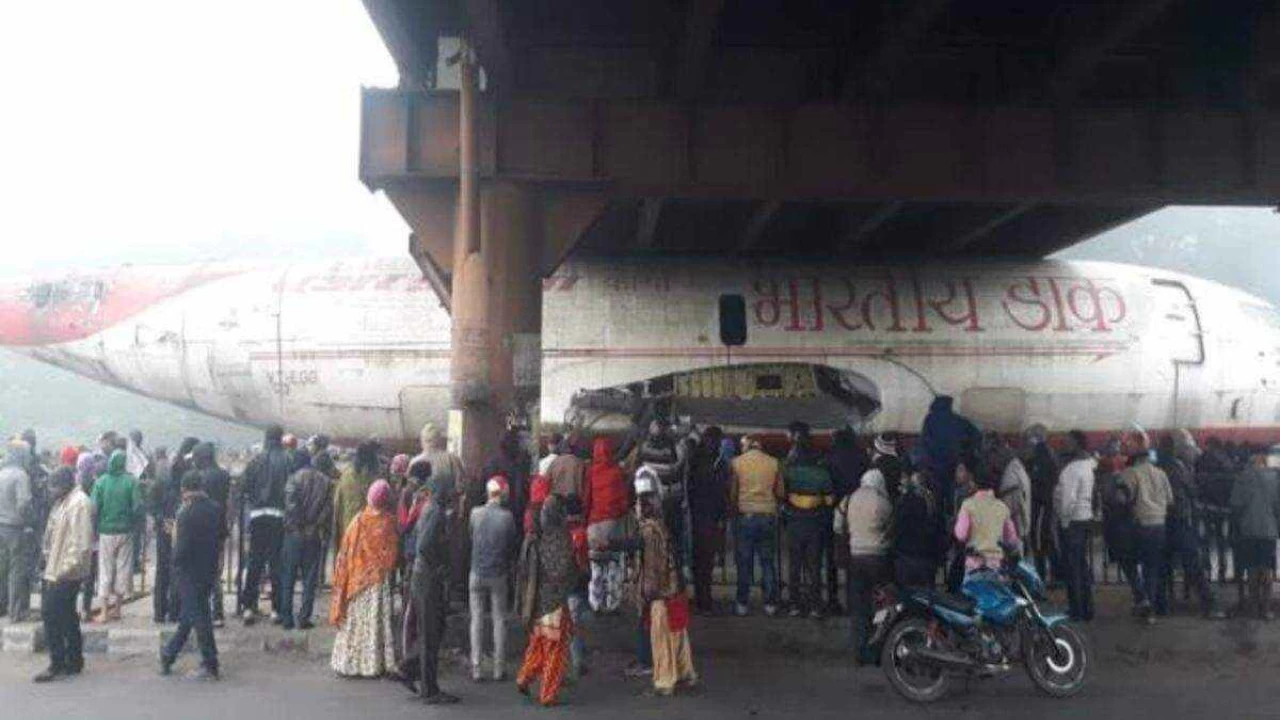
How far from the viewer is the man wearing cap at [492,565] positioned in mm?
9617

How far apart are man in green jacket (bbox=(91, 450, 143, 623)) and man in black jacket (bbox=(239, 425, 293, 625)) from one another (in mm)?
1345

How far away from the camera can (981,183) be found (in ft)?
41.3

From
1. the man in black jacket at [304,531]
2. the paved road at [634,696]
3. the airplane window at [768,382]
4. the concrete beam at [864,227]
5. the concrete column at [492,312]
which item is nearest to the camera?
the paved road at [634,696]

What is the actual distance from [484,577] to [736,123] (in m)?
6.15

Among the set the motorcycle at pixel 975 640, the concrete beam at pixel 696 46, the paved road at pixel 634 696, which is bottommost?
the paved road at pixel 634 696

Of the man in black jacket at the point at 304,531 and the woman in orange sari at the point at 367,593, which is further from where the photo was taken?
the man in black jacket at the point at 304,531

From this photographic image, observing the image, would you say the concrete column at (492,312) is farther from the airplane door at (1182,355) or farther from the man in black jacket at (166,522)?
the airplane door at (1182,355)

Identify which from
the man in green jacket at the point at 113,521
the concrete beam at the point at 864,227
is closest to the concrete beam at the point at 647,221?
the concrete beam at the point at 864,227

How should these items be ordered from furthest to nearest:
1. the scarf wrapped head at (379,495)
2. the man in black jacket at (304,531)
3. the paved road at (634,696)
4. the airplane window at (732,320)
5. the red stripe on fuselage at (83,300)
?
the red stripe on fuselage at (83,300), the airplane window at (732,320), the man in black jacket at (304,531), the scarf wrapped head at (379,495), the paved road at (634,696)

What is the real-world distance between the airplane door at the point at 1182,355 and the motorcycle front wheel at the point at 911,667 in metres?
12.9

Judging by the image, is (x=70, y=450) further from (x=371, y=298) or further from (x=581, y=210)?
(x=371, y=298)

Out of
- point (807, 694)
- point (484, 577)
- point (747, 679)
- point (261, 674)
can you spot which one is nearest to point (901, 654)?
point (807, 694)

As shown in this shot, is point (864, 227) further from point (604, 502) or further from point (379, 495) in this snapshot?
point (379, 495)

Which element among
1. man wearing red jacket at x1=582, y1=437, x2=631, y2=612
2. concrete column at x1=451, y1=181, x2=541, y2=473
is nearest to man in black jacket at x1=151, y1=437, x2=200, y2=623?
concrete column at x1=451, y1=181, x2=541, y2=473
